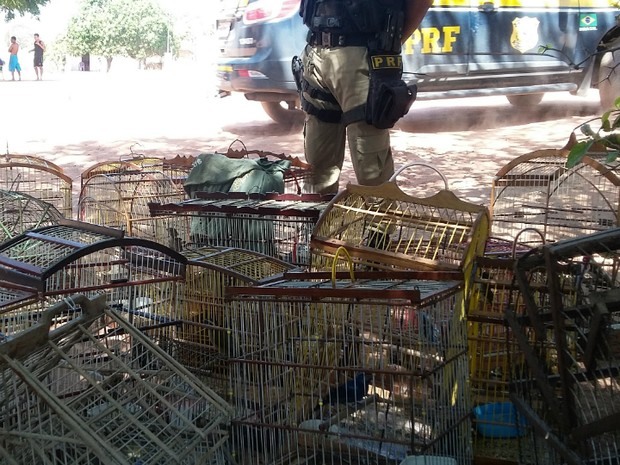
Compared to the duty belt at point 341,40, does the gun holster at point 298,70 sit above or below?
below

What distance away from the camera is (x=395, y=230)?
393cm

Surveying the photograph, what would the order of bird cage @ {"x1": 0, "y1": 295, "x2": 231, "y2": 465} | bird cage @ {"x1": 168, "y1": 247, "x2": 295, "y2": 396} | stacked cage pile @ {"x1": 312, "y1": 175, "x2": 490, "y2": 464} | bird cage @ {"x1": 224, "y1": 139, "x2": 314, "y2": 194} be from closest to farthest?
1. bird cage @ {"x1": 0, "y1": 295, "x2": 231, "y2": 465}
2. stacked cage pile @ {"x1": 312, "y1": 175, "x2": 490, "y2": 464}
3. bird cage @ {"x1": 168, "y1": 247, "x2": 295, "y2": 396}
4. bird cage @ {"x1": 224, "y1": 139, "x2": 314, "y2": 194}

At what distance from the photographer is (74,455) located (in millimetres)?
2195

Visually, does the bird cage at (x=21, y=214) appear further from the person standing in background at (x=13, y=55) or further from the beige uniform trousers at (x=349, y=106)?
the person standing in background at (x=13, y=55)

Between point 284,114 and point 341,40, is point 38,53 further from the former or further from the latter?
point 341,40

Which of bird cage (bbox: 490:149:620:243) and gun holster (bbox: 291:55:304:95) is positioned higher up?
gun holster (bbox: 291:55:304:95)

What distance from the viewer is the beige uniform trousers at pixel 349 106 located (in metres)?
4.90

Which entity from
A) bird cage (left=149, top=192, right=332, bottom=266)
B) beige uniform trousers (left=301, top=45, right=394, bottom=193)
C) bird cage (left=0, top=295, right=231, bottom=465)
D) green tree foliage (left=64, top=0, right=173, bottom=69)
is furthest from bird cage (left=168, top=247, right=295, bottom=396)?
green tree foliage (left=64, top=0, right=173, bottom=69)

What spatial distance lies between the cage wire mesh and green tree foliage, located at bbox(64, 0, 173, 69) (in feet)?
122

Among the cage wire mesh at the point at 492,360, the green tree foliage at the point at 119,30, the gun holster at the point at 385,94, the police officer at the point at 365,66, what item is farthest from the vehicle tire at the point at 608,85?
the green tree foliage at the point at 119,30

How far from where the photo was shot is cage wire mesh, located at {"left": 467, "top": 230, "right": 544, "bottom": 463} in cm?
311

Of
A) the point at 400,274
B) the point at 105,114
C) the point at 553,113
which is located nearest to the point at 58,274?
the point at 400,274

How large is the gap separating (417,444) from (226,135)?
9570mm

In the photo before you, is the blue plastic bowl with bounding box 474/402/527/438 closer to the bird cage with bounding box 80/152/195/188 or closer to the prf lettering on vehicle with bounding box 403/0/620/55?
the bird cage with bounding box 80/152/195/188
